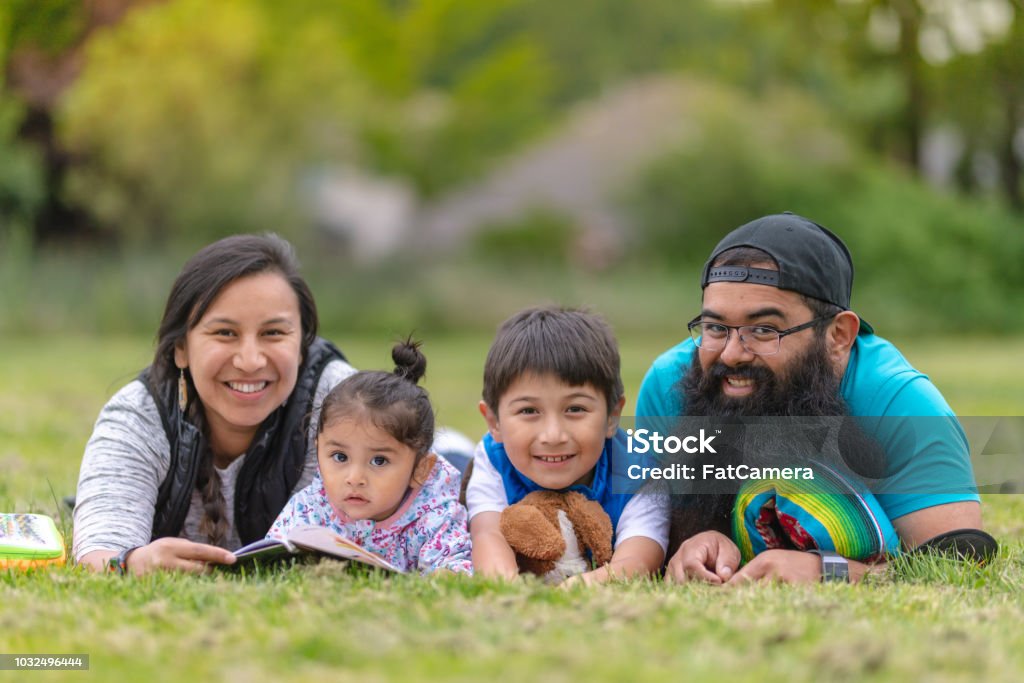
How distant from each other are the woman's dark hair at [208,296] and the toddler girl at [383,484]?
18.4 inches

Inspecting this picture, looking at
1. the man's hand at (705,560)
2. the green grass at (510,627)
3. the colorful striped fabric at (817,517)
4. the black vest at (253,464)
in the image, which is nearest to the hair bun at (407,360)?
the black vest at (253,464)

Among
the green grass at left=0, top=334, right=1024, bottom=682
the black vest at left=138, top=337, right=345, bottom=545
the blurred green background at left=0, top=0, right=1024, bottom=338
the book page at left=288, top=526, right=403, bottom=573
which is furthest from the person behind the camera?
the blurred green background at left=0, top=0, right=1024, bottom=338

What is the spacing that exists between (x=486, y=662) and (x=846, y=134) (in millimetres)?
30734

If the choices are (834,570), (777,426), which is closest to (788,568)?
(834,570)

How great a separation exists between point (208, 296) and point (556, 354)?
4.76 feet

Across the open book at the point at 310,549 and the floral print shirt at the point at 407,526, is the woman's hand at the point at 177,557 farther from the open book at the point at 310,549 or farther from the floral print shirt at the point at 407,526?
the floral print shirt at the point at 407,526

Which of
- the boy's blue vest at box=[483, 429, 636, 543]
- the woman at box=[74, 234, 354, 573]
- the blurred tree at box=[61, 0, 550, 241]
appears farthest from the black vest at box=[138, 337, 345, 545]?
the blurred tree at box=[61, 0, 550, 241]

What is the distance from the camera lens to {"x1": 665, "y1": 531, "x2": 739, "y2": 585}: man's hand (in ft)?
14.0

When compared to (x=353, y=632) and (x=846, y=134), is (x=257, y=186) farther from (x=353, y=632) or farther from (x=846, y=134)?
(x=353, y=632)

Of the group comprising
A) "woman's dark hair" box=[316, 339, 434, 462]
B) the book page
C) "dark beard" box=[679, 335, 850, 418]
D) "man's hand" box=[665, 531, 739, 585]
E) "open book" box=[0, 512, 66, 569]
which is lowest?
"man's hand" box=[665, 531, 739, 585]

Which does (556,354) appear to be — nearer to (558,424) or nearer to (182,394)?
(558,424)

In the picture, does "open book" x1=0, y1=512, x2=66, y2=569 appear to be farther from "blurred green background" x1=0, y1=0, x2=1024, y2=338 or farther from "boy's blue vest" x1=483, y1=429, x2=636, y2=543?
"blurred green background" x1=0, y1=0, x2=1024, y2=338

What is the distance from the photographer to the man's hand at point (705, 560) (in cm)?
427

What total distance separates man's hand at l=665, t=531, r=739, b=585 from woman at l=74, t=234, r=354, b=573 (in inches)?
66.4
